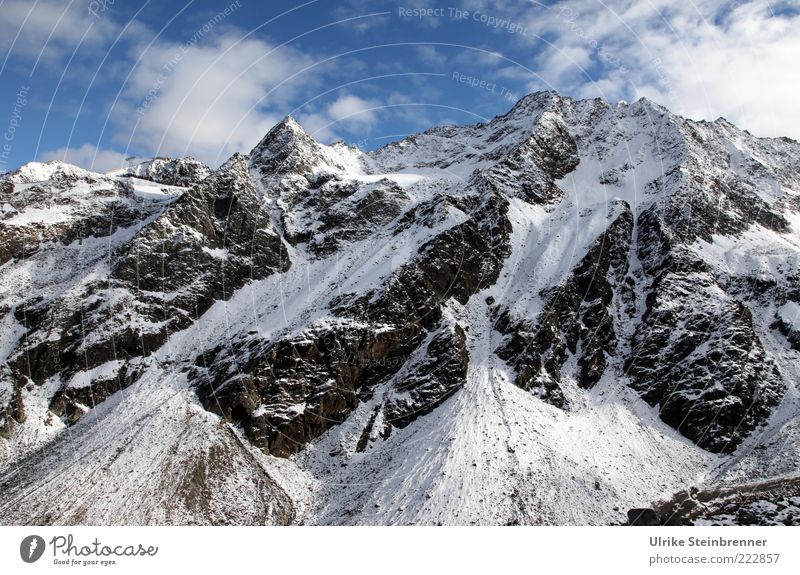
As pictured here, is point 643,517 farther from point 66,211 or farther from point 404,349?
point 66,211

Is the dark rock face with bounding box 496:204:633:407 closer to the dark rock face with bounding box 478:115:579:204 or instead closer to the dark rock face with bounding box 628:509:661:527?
the dark rock face with bounding box 628:509:661:527

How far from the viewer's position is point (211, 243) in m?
83.1

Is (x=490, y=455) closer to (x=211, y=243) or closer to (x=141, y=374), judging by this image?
(x=141, y=374)

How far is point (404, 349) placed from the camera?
6475cm

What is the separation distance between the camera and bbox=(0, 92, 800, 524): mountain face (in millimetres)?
47594

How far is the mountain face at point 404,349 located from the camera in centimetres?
4759

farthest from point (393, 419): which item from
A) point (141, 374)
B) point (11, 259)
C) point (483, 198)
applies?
point (11, 259)

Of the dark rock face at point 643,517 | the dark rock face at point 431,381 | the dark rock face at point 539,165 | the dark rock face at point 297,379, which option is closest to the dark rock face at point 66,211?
the dark rock face at point 297,379

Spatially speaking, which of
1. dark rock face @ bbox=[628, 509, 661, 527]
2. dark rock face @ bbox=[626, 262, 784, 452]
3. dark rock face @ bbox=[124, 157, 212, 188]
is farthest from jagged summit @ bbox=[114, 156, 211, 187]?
dark rock face @ bbox=[628, 509, 661, 527]
